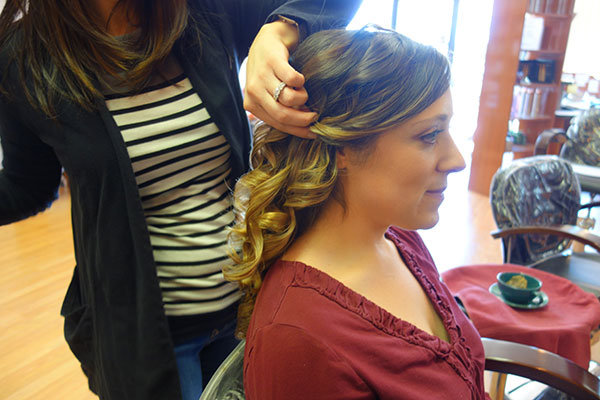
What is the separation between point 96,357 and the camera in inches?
38.9

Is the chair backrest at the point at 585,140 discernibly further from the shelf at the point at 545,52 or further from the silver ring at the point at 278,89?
the silver ring at the point at 278,89

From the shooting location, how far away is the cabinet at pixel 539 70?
5.02m

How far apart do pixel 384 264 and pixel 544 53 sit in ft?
17.4

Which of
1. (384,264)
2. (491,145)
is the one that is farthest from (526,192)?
(491,145)

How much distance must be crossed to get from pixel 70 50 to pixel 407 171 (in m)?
0.68

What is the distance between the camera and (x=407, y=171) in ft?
2.87

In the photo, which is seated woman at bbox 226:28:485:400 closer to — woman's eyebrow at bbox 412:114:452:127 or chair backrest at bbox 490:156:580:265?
woman's eyebrow at bbox 412:114:452:127

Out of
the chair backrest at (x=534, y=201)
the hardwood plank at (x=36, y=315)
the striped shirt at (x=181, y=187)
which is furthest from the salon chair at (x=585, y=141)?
Answer: the hardwood plank at (x=36, y=315)

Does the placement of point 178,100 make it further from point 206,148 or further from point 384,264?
point 384,264

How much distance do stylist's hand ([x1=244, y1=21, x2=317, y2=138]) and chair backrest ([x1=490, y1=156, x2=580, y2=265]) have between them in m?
1.77

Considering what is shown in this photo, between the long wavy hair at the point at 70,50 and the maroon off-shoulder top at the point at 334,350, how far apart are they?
0.48 meters

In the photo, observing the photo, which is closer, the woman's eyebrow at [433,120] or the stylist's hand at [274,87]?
the stylist's hand at [274,87]

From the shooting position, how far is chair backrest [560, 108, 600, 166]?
3822 millimetres

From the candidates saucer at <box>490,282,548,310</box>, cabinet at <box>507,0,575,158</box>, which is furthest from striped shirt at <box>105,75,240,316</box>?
cabinet at <box>507,0,575,158</box>
